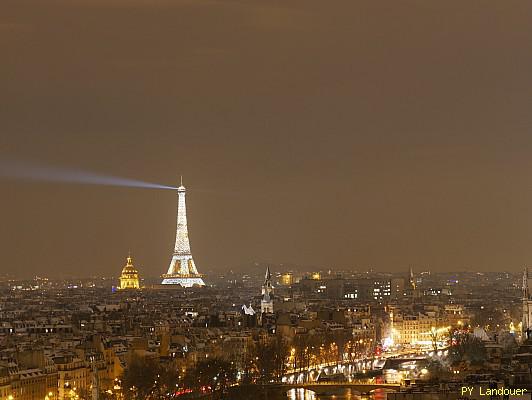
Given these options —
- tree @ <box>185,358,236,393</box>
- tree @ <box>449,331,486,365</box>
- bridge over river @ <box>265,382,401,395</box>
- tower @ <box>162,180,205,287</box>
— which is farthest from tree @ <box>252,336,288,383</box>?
tower @ <box>162,180,205,287</box>

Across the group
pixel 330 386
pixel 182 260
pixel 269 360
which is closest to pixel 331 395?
pixel 330 386

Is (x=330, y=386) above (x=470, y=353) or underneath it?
underneath

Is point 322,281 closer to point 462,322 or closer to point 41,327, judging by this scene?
point 462,322

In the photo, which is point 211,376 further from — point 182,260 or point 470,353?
point 182,260

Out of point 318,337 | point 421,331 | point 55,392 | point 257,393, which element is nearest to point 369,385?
point 257,393

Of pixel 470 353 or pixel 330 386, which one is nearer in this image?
pixel 330 386

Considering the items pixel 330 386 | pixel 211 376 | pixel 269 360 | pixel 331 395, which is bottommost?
pixel 331 395

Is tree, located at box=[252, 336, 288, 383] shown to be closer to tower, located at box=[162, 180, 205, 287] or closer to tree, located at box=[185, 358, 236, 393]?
tree, located at box=[185, 358, 236, 393]

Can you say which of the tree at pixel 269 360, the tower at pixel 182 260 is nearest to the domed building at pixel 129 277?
the tower at pixel 182 260
